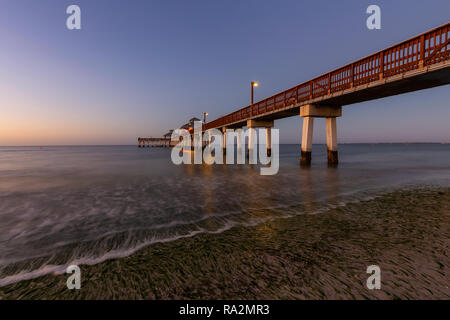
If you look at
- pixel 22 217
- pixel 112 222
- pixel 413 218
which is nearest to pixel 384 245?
pixel 413 218

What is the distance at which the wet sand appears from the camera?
8.05 ft

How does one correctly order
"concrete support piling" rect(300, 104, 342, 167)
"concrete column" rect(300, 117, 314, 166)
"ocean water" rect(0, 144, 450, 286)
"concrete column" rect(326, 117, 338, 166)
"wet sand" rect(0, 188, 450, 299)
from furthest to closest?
"concrete column" rect(326, 117, 338, 166)
"concrete column" rect(300, 117, 314, 166)
"concrete support piling" rect(300, 104, 342, 167)
"ocean water" rect(0, 144, 450, 286)
"wet sand" rect(0, 188, 450, 299)

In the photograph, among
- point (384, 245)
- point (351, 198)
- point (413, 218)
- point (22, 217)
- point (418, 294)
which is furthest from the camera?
point (351, 198)

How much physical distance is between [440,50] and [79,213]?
1516cm

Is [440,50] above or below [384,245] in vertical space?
above

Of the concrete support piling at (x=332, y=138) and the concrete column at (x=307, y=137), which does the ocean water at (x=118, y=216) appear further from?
the concrete support piling at (x=332, y=138)

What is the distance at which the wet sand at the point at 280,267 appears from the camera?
2455 millimetres

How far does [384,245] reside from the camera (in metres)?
3.56

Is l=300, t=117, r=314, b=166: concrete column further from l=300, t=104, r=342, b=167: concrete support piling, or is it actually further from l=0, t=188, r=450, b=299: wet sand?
l=0, t=188, r=450, b=299: wet sand

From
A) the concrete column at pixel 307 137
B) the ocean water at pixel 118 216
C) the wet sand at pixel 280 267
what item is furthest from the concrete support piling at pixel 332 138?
the wet sand at pixel 280 267

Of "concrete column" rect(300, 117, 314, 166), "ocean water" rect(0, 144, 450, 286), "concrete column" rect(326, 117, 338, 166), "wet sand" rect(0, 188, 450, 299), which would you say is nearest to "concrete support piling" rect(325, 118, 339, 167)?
"concrete column" rect(326, 117, 338, 166)

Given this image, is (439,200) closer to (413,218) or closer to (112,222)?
(413,218)

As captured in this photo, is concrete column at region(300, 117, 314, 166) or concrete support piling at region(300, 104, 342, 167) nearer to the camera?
concrete support piling at region(300, 104, 342, 167)

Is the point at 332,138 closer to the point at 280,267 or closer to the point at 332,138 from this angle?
the point at 332,138
